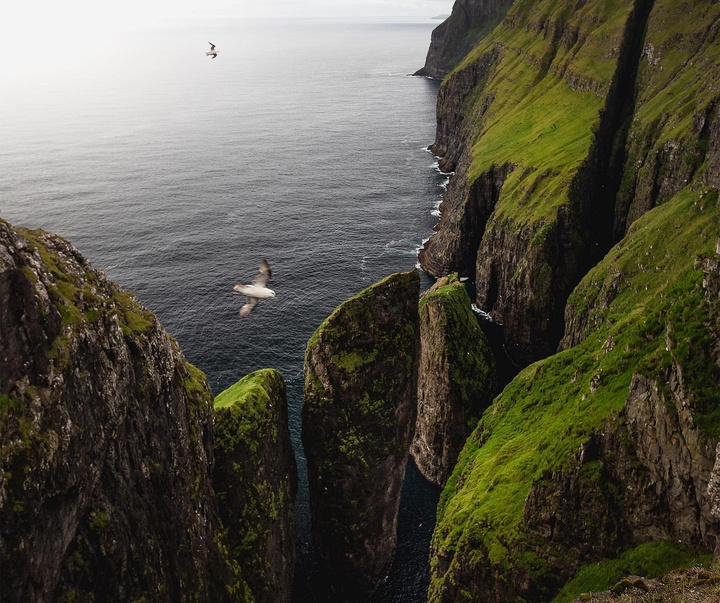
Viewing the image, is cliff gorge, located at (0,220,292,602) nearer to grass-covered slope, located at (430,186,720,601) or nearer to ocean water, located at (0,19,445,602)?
grass-covered slope, located at (430,186,720,601)

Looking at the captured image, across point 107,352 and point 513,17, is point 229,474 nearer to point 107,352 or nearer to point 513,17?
A: point 107,352

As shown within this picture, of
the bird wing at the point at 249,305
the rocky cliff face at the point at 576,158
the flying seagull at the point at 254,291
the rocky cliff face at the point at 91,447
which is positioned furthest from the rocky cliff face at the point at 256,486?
the rocky cliff face at the point at 576,158

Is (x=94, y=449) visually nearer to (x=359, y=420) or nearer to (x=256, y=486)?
(x=256, y=486)

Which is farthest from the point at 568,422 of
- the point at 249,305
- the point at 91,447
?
the point at 91,447

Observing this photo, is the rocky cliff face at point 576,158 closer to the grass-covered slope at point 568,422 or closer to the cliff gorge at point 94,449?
the grass-covered slope at point 568,422

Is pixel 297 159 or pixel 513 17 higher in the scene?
pixel 513 17

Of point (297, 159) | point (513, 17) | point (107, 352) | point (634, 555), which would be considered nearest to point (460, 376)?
point (634, 555)

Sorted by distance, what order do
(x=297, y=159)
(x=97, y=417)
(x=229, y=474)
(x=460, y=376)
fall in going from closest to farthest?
(x=97, y=417), (x=229, y=474), (x=460, y=376), (x=297, y=159)
